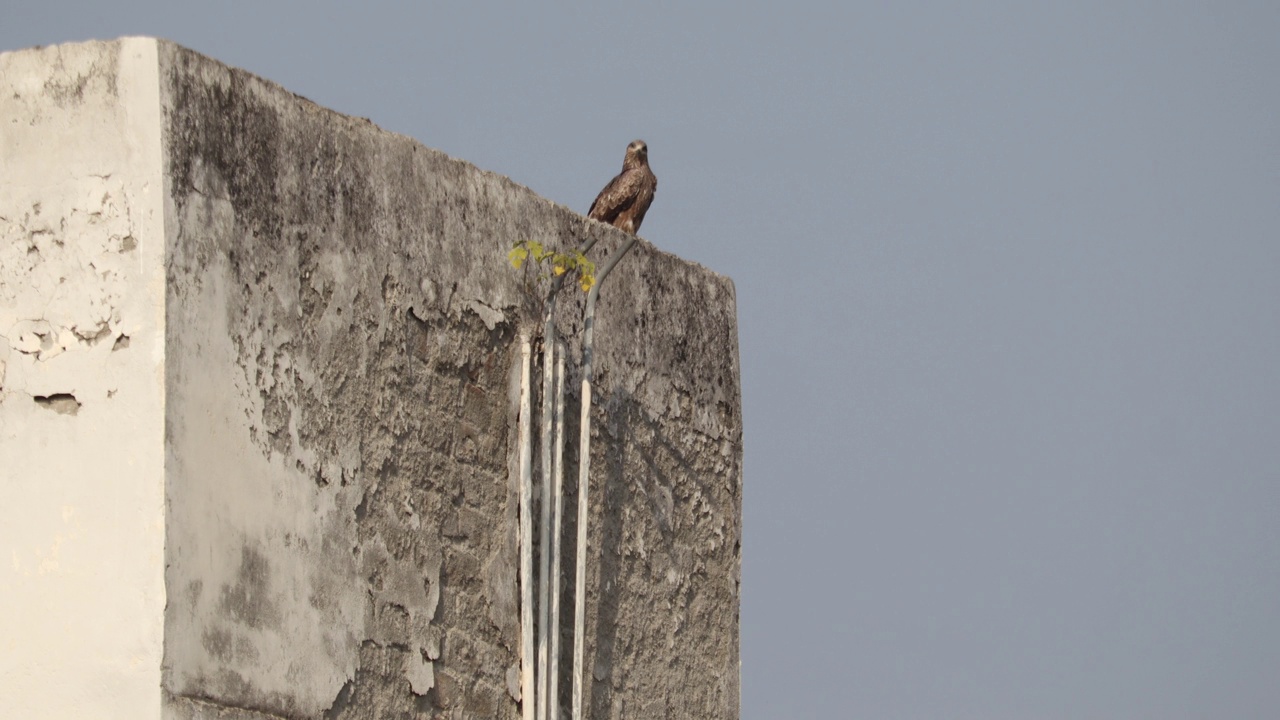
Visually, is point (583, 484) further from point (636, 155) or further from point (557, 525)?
point (636, 155)

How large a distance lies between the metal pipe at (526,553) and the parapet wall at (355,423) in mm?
37

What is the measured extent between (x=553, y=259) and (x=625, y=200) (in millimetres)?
1297

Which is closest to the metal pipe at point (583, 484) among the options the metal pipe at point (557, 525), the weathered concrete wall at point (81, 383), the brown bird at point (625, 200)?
the metal pipe at point (557, 525)

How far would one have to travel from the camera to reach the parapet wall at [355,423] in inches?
180

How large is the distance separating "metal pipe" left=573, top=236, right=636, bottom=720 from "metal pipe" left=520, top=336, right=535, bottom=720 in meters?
0.16

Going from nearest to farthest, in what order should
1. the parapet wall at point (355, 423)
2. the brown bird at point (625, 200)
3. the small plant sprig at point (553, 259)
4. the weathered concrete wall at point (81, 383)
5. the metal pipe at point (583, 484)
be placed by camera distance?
the weathered concrete wall at point (81, 383) → the parapet wall at point (355, 423) → the small plant sprig at point (553, 259) → the metal pipe at point (583, 484) → the brown bird at point (625, 200)

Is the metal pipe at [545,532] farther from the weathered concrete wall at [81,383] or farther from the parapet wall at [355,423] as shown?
the weathered concrete wall at [81,383]

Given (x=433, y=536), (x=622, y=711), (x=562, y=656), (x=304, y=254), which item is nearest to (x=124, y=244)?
(x=304, y=254)

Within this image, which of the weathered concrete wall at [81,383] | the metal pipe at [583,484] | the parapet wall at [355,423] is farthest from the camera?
the metal pipe at [583,484]

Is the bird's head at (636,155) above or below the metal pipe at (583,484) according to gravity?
above

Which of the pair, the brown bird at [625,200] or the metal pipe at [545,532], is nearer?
the metal pipe at [545,532]

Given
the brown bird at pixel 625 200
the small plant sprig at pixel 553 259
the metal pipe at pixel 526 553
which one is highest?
the brown bird at pixel 625 200

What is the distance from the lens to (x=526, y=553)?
571 centimetres

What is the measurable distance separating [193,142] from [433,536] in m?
1.36
